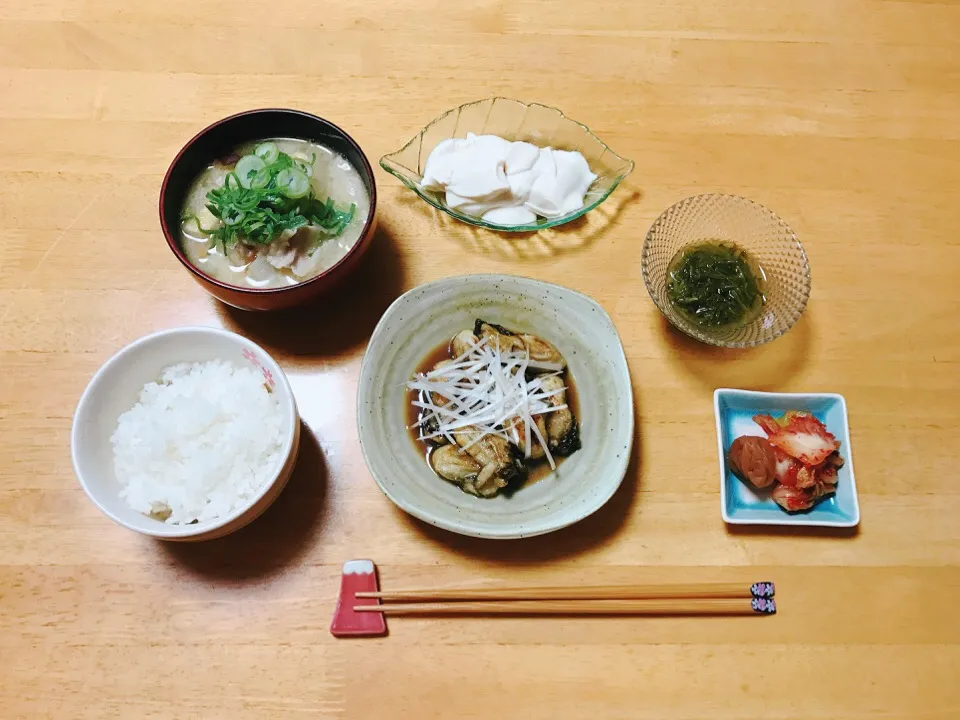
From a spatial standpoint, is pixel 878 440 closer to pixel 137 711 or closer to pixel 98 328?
pixel 137 711

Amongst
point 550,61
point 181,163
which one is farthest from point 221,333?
point 550,61

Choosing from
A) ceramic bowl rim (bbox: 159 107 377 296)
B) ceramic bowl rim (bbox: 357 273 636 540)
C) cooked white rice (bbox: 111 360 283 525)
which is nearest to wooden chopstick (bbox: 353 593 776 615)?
ceramic bowl rim (bbox: 357 273 636 540)

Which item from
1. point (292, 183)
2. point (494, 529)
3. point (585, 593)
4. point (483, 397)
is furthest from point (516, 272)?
point (585, 593)

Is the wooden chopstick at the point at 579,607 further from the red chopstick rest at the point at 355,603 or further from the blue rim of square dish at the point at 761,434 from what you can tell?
the blue rim of square dish at the point at 761,434

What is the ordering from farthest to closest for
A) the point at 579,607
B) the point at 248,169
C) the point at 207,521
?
1. the point at 248,169
2. the point at 579,607
3. the point at 207,521

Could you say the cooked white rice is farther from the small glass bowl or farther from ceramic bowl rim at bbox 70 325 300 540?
the small glass bowl

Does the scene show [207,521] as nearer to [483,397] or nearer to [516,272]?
[483,397]
